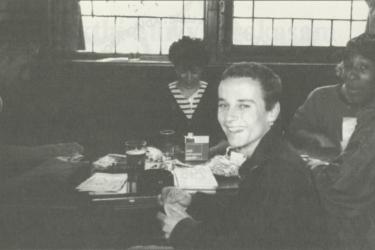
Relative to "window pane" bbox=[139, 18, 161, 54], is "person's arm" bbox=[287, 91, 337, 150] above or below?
below

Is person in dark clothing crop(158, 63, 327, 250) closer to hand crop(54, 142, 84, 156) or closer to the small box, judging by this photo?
the small box

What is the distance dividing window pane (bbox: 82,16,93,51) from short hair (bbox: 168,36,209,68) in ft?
3.52

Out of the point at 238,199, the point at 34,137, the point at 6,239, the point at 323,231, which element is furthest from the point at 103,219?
the point at 34,137

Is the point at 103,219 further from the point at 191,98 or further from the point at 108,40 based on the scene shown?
the point at 108,40

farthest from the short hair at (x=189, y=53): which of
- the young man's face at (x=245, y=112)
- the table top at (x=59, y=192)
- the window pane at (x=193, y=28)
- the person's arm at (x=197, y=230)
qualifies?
the young man's face at (x=245, y=112)

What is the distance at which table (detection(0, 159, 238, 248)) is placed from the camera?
71.9 inches

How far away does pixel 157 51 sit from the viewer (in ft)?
13.5

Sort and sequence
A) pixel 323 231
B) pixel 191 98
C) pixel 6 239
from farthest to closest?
pixel 191 98
pixel 6 239
pixel 323 231

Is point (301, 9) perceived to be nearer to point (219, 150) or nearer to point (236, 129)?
point (219, 150)

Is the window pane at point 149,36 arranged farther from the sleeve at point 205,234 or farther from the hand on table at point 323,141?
the sleeve at point 205,234

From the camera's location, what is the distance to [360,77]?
101 inches

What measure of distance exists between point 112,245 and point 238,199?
0.97m

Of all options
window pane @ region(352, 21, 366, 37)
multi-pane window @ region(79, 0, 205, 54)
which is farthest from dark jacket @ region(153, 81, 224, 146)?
window pane @ region(352, 21, 366, 37)

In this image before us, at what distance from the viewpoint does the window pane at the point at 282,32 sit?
13.8 feet
